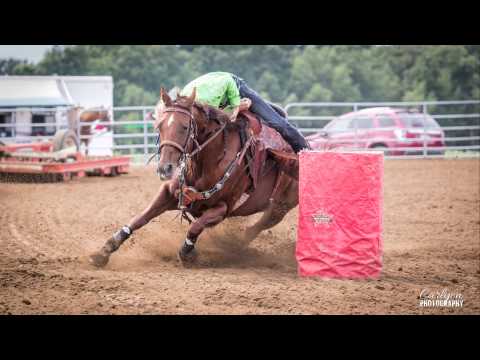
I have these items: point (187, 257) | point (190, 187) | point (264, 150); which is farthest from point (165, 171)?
point (264, 150)

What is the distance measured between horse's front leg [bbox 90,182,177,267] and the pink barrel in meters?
1.36

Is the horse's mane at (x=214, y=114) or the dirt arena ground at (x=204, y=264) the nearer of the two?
the dirt arena ground at (x=204, y=264)

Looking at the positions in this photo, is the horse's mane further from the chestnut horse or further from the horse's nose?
the horse's nose

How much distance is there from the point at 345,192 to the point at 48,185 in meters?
8.72

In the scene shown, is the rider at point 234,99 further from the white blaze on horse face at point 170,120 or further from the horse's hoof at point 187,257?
the horse's hoof at point 187,257

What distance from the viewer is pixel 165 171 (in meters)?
5.65

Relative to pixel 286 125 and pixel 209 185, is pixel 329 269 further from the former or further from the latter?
pixel 286 125

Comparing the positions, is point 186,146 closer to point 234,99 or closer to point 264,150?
point 234,99

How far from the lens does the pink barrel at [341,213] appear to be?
19.8ft

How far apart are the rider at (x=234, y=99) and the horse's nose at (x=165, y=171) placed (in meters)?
0.99

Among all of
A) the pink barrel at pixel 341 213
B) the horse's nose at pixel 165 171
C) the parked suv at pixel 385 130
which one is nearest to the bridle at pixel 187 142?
the horse's nose at pixel 165 171

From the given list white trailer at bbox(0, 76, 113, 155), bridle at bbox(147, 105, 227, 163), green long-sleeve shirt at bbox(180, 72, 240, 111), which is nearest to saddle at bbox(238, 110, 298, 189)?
green long-sleeve shirt at bbox(180, 72, 240, 111)

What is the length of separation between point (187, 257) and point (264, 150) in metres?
1.46

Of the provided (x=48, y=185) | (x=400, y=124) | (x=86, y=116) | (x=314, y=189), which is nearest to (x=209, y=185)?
(x=314, y=189)
